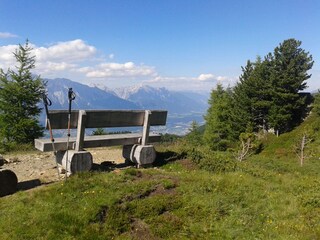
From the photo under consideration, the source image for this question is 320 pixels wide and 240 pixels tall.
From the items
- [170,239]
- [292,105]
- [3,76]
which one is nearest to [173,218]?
[170,239]

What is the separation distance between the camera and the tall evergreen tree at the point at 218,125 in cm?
4941

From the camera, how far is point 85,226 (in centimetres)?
614

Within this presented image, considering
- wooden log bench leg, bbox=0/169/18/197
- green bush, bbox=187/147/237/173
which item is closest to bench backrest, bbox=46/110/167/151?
wooden log bench leg, bbox=0/169/18/197

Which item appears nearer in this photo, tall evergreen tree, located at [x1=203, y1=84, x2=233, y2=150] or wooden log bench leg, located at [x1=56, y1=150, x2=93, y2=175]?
wooden log bench leg, located at [x1=56, y1=150, x2=93, y2=175]

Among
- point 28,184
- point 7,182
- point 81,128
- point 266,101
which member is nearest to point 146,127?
point 81,128

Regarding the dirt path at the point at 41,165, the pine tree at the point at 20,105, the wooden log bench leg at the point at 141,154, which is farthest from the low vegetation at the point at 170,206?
the pine tree at the point at 20,105

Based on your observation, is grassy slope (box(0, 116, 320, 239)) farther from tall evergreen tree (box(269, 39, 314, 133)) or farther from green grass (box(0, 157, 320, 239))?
tall evergreen tree (box(269, 39, 314, 133))

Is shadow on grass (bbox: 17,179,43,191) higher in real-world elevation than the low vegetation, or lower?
lower

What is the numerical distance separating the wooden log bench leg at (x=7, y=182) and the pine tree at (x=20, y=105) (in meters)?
18.2

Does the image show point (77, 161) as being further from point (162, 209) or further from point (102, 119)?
point (162, 209)

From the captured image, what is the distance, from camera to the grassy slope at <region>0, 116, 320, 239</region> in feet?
19.8

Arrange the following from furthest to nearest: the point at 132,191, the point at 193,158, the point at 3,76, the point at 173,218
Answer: the point at 3,76
the point at 193,158
the point at 132,191
the point at 173,218

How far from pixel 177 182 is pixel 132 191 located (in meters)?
1.31

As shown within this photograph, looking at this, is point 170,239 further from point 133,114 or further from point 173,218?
point 133,114
